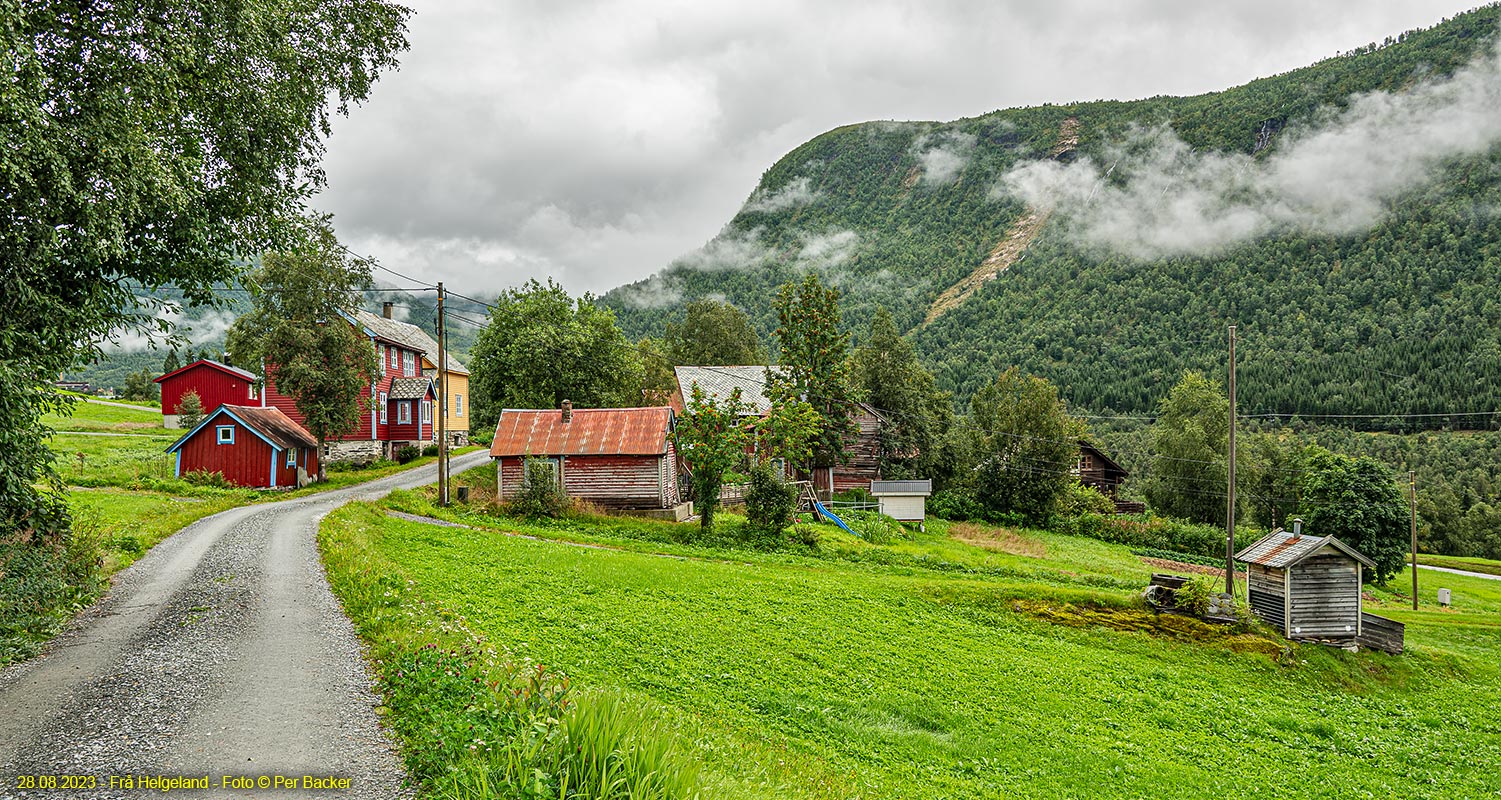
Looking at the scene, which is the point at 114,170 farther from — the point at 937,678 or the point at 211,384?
the point at 211,384

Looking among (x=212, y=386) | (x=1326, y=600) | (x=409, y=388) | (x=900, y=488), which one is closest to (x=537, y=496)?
(x=409, y=388)

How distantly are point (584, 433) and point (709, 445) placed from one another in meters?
7.65

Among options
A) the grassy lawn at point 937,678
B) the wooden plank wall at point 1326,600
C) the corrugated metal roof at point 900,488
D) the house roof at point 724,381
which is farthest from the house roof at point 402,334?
the wooden plank wall at point 1326,600

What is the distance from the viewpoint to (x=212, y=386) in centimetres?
4966

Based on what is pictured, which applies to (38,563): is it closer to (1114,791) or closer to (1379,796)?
(1114,791)

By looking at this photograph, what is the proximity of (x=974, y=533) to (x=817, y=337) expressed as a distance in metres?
18.0

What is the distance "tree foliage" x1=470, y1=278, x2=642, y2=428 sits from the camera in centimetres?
4712

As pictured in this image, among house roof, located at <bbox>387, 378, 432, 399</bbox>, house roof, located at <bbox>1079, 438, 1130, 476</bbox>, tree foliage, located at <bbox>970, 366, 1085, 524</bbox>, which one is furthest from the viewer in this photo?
house roof, located at <bbox>1079, 438, 1130, 476</bbox>

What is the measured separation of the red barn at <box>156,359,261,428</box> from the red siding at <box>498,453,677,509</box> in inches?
960

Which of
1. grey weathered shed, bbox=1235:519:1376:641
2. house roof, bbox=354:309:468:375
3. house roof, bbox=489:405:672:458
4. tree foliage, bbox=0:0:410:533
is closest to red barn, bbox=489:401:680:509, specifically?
house roof, bbox=489:405:672:458

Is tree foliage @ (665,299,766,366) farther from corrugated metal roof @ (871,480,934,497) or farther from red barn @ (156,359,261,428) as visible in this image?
red barn @ (156,359,261,428)

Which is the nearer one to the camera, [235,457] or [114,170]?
[114,170]

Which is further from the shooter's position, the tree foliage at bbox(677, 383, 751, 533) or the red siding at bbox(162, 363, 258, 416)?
the red siding at bbox(162, 363, 258, 416)

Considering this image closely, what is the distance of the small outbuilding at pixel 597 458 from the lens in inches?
1442
